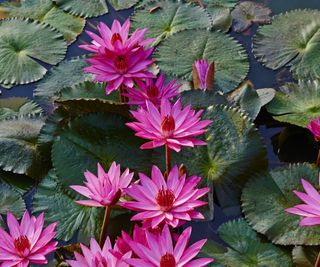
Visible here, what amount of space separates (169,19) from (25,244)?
5.66 ft

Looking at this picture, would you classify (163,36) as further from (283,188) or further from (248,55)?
(283,188)

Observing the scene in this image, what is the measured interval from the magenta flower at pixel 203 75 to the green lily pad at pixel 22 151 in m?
0.69

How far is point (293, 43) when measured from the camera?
10.0 ft

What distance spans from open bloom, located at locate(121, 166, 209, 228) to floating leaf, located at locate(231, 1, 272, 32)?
149cm

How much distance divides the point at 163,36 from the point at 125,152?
3.14 feet

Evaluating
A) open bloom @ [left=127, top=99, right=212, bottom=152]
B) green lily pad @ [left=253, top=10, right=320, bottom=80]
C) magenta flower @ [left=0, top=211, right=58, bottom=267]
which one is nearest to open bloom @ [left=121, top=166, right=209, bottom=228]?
open bloom @ [left=127, top=99, right=212, bottom=152]

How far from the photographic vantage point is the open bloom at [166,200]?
1.87 m

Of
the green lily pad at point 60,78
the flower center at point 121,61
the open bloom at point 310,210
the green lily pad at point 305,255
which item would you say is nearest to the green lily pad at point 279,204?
the green lily pad at point 305,255

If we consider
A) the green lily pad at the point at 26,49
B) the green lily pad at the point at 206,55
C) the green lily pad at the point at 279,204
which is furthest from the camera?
the green lily pad at the point at 26,49

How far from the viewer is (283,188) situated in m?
2.32

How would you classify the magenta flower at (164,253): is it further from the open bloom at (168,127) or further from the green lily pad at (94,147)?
the green lily pad at (94,147)

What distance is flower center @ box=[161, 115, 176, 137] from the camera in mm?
2047

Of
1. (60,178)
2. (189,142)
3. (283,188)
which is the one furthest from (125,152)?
(283,188)

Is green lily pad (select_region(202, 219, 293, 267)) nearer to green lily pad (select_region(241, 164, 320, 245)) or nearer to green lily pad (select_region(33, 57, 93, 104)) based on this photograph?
green lily pad (select_region(241, 164, 320, 245))
